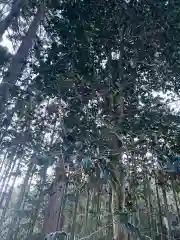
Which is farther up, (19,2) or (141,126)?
(19,2)

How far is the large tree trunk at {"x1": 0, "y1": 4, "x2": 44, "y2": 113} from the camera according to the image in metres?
4.23

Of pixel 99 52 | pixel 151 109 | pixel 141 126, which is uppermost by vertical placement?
pixel 99 52

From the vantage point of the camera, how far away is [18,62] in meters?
4.72

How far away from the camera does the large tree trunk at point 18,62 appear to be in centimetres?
423

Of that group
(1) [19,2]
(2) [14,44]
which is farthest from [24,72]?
(1) [19,2]

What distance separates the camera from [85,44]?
359cm

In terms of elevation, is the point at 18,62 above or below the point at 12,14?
below

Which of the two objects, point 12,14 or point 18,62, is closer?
point 18,62

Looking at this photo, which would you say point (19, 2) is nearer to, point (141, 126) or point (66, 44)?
point (66, 44)

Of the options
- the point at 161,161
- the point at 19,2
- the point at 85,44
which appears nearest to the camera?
the point at 161,161

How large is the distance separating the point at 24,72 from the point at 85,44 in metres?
2.10

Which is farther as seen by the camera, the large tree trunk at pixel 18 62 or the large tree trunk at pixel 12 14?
the large tree trunk at pixel 12 14

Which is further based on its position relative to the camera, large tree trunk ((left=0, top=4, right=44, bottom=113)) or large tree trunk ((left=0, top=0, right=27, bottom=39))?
large tree trunk ((left=0, top=0, right=27, bottom=39))

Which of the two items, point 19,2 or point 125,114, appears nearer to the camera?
point 125,114
